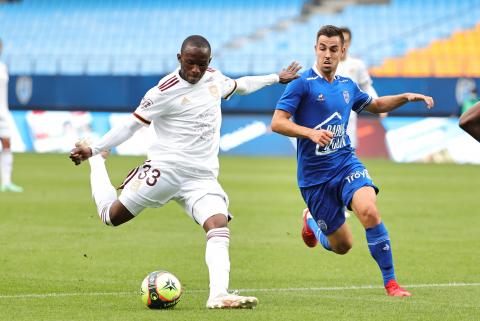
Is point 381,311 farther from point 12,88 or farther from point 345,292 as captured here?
point 12,88

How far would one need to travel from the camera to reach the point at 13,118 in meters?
33.8

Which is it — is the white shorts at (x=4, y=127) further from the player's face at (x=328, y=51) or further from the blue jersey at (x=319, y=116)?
the player's face at (x=328, y=51)

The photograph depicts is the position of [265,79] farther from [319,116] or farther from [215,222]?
[215,222]

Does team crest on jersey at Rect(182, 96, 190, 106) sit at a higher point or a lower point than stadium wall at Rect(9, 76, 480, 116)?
higher

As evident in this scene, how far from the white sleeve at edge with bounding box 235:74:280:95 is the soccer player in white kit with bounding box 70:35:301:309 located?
27 centimetres

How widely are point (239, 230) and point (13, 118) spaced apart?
2058 cm

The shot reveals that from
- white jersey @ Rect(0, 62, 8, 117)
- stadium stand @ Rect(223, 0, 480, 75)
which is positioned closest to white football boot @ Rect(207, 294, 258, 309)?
white jersey @ Rect(0, 62, 8, 117)

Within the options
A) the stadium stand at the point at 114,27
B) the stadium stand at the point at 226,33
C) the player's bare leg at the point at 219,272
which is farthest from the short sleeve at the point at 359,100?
the stadium stand at the point at 114,27

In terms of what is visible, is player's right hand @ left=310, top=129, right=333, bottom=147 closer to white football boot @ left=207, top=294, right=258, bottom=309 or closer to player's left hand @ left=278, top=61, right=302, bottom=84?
player's left hand @ left=278, top=61, right=302, bottom=84

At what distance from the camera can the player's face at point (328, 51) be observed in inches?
363

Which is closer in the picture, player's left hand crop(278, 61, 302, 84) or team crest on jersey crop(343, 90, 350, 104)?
player's left hand crop(278, 61, 302, 84)

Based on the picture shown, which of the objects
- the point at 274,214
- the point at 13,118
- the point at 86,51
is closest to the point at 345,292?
the point at 274,214

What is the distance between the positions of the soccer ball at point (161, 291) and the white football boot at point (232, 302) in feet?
0.91

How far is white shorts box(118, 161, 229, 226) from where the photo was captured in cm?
836
